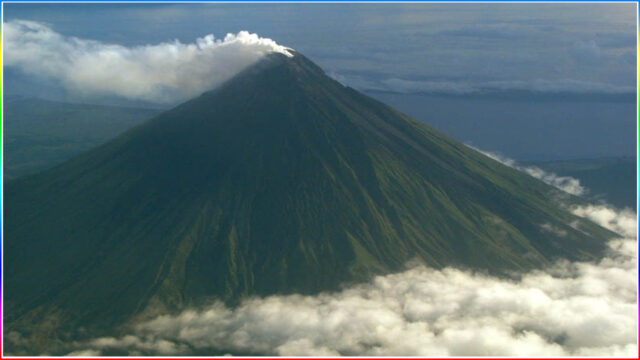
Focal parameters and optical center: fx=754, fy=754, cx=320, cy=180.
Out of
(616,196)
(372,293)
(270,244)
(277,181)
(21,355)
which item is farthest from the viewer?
(616,196)

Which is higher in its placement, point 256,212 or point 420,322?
point 256,212

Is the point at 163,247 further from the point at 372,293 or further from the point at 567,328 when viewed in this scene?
the point at 567,328

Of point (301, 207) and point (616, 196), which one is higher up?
point (616, 196)

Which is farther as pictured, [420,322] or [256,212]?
[256,212]

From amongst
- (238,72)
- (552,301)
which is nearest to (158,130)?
(238,72)

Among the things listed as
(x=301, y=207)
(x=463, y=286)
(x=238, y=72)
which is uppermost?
(x=238, y=72)
